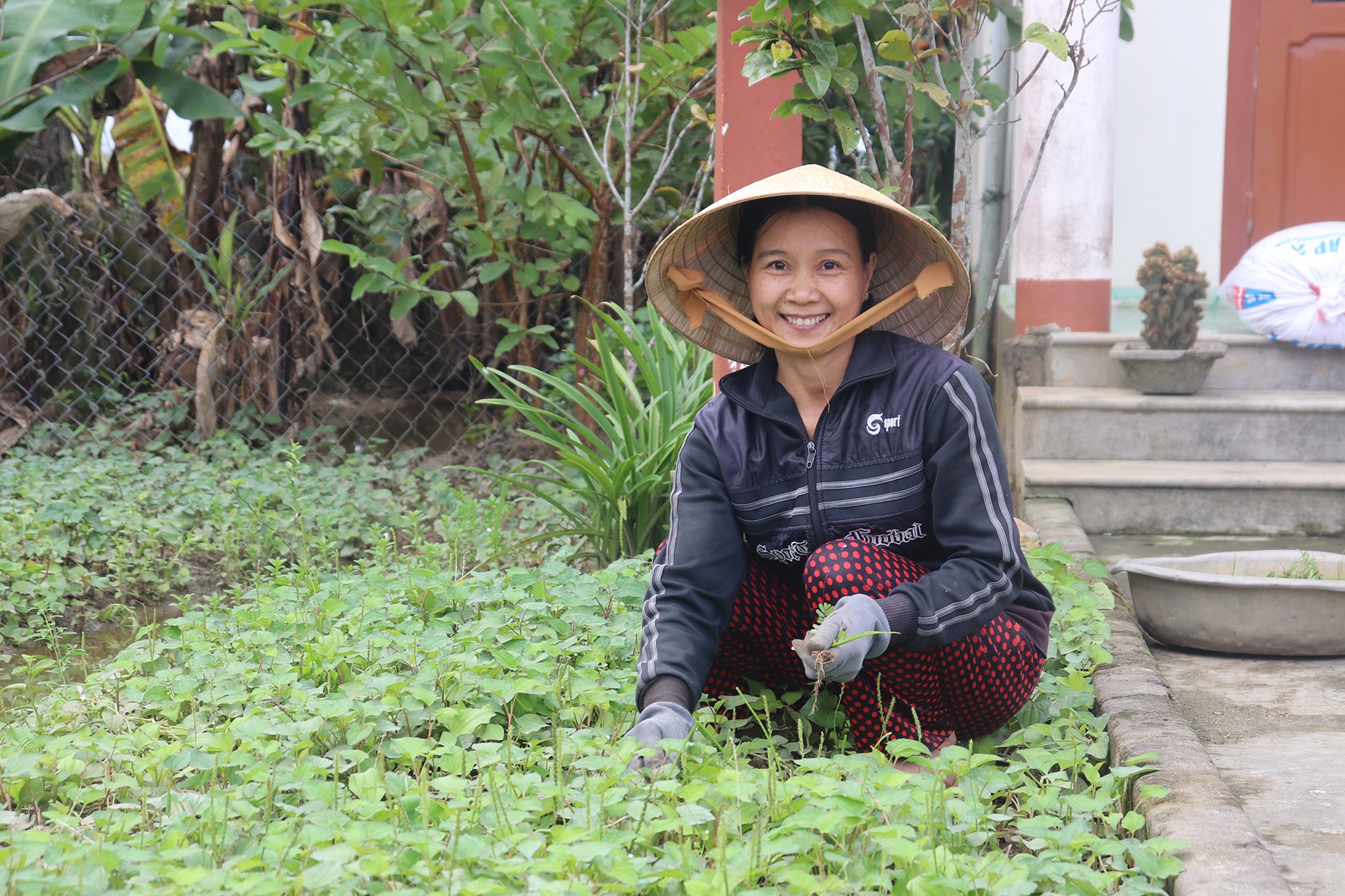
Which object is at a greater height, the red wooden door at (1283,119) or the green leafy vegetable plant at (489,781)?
the red wooden door at (1283,119)

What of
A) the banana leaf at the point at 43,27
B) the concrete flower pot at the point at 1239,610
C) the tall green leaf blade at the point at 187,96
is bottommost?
the concrete flower pot at the point at 1239,610

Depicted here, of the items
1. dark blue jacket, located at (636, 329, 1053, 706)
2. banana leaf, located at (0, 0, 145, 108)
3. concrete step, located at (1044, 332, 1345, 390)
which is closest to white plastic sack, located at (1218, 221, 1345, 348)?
concrete step, located at (1044, 332, 1345, 390)

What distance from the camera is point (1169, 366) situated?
4.49 m

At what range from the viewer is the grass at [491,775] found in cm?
159

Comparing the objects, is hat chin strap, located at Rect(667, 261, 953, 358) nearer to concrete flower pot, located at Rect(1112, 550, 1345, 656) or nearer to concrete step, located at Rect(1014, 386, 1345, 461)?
concrete flower pot, located at Rect(1112, 550, 1345, 656)

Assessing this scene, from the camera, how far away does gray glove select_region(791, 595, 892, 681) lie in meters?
1.95

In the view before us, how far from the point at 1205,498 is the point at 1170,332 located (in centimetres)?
70

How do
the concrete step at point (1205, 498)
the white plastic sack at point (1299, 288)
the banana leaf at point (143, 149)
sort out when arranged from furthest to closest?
1. the banana leaf at point (143, 149)
2. the white plastic sack at point (1299, 288)
3. the concrete step at point (1205, 498)

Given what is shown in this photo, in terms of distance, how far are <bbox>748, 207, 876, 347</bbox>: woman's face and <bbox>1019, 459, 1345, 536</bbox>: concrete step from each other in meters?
2.13

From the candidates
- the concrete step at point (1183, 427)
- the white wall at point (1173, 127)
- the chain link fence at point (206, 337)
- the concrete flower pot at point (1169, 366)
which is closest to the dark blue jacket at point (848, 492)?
the concrete step at point (1183, 427)

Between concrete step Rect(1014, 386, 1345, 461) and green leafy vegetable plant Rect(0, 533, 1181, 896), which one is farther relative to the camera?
concrete step Rect(1014, 386, 1345, 461)

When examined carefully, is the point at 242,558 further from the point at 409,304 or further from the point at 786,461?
the point at 786,461

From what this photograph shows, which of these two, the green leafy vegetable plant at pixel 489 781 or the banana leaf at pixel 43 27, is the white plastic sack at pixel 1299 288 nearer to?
the green leafy vegetable plant at pixel 489 781

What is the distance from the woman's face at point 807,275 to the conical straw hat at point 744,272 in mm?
66
